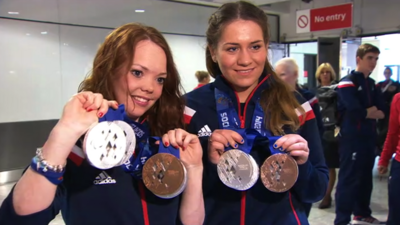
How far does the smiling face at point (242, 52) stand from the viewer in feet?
4.81

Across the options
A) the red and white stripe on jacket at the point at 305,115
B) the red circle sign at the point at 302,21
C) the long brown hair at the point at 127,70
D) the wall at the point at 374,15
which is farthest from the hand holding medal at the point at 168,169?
the wall at the point at 374,15

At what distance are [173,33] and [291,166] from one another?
293 inches

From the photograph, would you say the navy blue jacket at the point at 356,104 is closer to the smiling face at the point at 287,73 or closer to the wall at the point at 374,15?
the smiling face at the point at 287,73

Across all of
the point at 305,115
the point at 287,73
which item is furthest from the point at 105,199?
the point at 287,73

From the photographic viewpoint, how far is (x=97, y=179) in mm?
1251

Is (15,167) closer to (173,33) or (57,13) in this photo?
(57,13)

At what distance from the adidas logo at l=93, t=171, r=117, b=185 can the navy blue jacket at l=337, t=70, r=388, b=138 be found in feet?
11.8

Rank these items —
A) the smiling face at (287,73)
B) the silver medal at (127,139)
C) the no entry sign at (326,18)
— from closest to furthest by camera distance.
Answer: the silver medal at (127,139)
the smiling face at (287,73)
the no entry sign at (326,18)

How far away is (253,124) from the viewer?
58.9 inches

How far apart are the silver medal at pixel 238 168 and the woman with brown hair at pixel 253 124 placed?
0.03 m

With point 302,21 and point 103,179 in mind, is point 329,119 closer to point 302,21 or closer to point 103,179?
point 103,179

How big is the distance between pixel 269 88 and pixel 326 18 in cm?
672

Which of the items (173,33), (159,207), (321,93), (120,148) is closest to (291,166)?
(159,207)

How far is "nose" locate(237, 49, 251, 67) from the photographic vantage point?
1.45 metres
